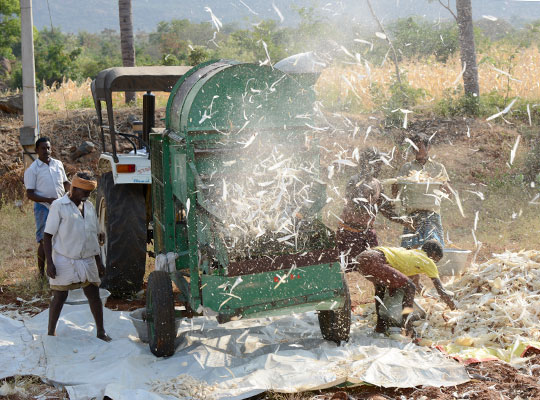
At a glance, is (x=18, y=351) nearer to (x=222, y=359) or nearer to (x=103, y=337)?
(x=103, y=337)

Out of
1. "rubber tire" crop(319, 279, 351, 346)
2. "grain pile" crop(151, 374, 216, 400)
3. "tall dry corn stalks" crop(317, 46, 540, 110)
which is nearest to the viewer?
"grain pile" crop(151, 374, 216, 400)

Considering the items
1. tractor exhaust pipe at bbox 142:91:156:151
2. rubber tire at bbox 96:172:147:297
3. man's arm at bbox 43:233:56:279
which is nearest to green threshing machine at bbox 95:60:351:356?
man's arm at bbox 43:233:56:279

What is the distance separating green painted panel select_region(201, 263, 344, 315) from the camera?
457 cm

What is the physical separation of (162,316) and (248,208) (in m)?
1.15

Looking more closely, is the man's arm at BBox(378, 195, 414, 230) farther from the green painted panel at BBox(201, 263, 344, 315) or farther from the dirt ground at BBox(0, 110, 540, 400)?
the green painted panel at BBox(201, 263, 344, 315)

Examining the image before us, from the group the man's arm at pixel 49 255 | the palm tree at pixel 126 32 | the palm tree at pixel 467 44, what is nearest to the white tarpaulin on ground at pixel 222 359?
the man's arm at pixel 49 255

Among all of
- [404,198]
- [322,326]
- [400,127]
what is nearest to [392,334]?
[322,326]

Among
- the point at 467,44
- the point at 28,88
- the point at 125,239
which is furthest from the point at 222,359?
the point at 467,44

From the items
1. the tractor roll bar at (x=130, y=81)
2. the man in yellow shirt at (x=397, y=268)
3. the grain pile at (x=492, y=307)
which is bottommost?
the grain pile at (x=492, y=307)

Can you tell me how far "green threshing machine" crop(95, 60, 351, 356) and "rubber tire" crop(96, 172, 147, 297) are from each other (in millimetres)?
1223

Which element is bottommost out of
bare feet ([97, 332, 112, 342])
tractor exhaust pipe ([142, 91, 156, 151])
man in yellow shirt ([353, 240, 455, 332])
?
bare feet ([97, 332, 112, 342])

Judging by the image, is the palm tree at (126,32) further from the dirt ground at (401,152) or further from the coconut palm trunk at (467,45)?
the coconut palm trunk at (467,45)

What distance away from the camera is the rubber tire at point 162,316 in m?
4.99

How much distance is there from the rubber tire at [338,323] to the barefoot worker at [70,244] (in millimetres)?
2100
